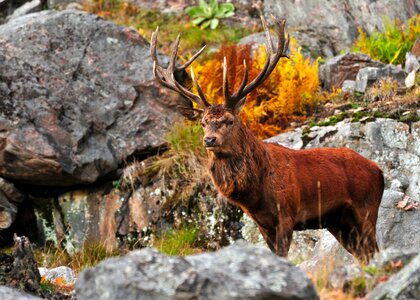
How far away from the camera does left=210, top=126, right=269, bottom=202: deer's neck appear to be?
879cm

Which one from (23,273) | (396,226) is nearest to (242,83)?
(396,226)

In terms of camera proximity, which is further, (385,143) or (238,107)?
(385,143)

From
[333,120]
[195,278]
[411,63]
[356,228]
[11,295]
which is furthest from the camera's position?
[411,63]

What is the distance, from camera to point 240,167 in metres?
8.83

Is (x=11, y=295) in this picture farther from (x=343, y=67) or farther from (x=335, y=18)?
(x=335, y=18)

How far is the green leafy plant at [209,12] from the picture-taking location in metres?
16.6

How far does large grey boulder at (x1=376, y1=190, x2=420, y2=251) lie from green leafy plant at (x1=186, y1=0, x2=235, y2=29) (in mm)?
7100

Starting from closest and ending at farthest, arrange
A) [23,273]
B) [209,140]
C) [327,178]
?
[23,273] → [209,140] → [327,178]

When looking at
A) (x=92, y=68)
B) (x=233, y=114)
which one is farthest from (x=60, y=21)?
(x=233, y=114)

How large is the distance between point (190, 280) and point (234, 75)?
858 centimetres

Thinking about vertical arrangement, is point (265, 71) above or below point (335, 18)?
above

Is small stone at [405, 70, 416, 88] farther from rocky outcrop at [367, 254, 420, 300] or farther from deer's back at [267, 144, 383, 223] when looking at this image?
rocky outcrop at [367, 254, 420, 300]

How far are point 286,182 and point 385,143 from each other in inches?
133

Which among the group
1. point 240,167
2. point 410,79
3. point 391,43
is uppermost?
point 240,167
